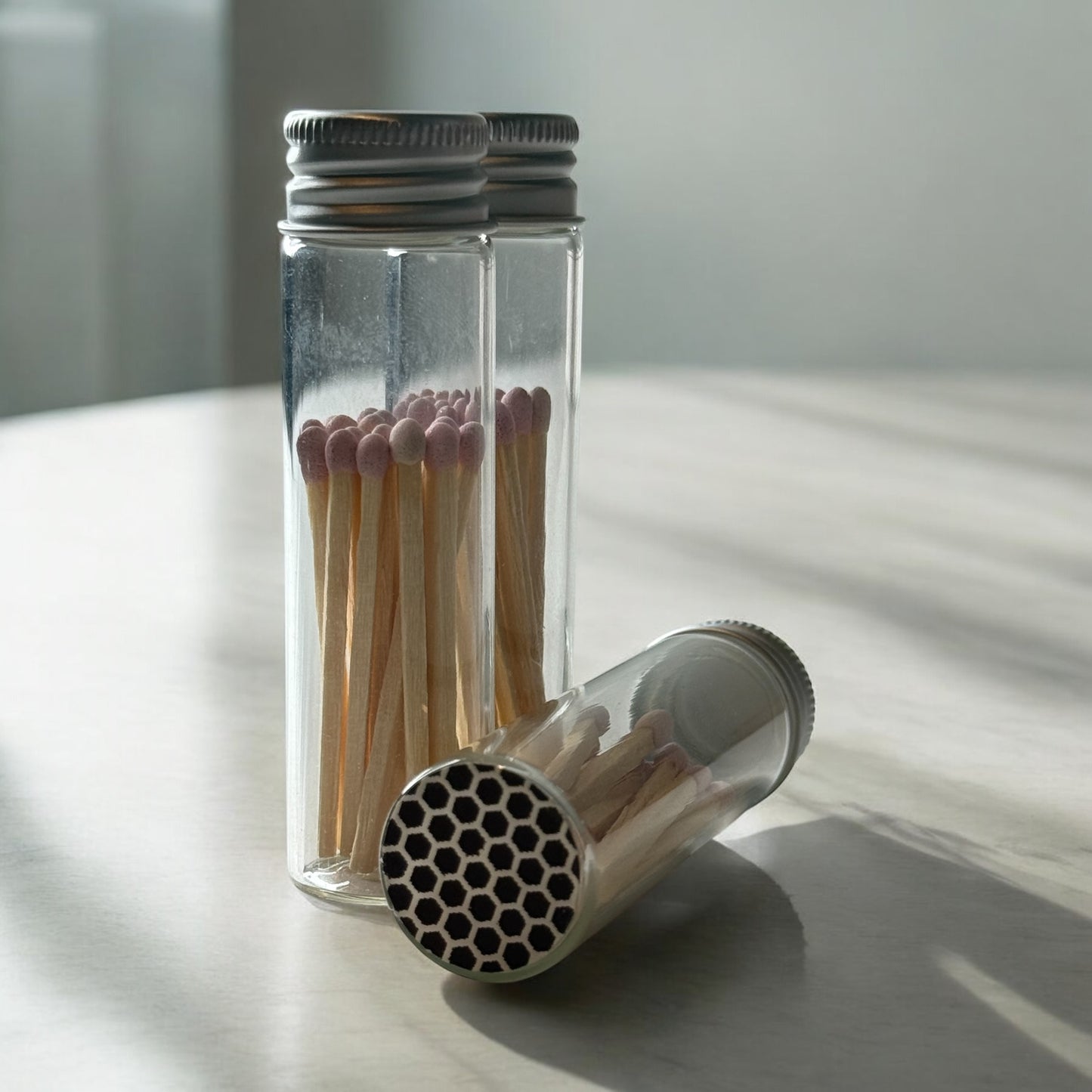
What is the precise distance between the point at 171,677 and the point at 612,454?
0.71 metres

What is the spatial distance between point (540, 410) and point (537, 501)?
0.11 feet

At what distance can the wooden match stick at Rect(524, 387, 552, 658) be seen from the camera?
0.59m

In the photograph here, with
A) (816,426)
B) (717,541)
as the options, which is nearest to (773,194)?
(816,426)

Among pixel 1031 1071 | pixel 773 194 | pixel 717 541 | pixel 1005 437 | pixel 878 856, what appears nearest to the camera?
pixel 1031 1071

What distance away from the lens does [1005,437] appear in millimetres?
1555

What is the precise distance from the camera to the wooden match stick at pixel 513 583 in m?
0.57

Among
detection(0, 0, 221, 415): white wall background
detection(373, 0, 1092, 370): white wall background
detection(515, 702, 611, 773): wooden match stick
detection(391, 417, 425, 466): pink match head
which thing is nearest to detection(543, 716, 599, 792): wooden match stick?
detection(515, 702, 611, 773): wooden match stick

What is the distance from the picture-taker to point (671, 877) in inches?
22.2

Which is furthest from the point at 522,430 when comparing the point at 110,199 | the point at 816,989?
the point at 110,199

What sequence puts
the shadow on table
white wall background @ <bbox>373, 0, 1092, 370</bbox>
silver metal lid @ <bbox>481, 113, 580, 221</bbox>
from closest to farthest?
1. the shadow on table
2. silver metal lid @ <bbox>481, 113, 580, 221</bbox>
3. white wall background @ <bbox>373, 0, 1092, 370</bbox>

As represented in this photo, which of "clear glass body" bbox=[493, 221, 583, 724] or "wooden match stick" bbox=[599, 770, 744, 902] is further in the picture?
"clear glass body" bbox=[493, 221, 583, 724]

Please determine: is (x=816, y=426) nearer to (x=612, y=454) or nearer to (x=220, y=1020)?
(x=612, y=454)

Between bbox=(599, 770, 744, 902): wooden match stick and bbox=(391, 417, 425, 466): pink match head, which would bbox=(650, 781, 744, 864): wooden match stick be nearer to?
bbox=(599, 770, 744, 902): wooden match stick

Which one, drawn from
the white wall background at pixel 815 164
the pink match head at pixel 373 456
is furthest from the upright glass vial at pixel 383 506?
the white wall background at pixel 815 164
